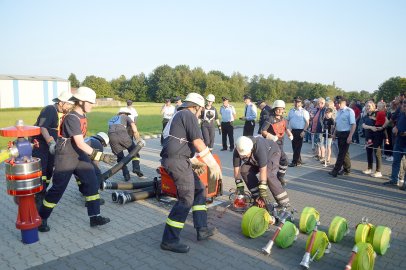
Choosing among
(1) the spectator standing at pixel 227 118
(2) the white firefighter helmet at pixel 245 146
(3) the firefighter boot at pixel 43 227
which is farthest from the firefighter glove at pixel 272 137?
(3) the firefighter boot at pixel 43 227

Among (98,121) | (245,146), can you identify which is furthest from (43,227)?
(98,121)

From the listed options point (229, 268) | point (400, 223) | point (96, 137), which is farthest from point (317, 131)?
point (229, 268)

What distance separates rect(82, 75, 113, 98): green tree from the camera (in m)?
81.8

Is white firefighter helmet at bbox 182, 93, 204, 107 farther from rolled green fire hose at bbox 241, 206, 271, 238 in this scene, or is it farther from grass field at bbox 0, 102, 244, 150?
grass field at bbox 0, 102, 244, 150

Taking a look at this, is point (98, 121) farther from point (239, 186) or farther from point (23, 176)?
point (23, 176)

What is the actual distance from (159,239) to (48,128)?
2.73 metres

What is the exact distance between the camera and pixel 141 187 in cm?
701

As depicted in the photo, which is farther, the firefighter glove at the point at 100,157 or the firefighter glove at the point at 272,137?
the firefighter glove at the point at 272,137

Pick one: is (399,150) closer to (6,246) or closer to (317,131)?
(317,131)

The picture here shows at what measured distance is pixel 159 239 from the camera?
15.7 ft

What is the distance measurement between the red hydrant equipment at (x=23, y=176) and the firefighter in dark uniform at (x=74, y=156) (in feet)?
1.12

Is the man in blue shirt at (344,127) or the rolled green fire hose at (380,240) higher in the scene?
the man in blue shirt at (344,127)

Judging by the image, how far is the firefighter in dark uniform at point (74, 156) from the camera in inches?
184

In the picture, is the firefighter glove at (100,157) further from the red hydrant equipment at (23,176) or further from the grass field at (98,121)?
the grass field at (98,121)
